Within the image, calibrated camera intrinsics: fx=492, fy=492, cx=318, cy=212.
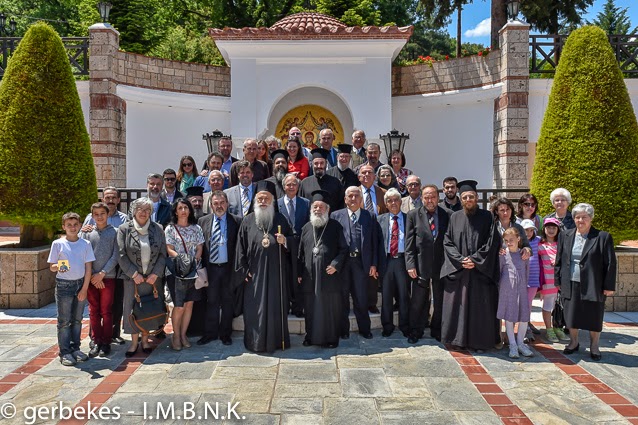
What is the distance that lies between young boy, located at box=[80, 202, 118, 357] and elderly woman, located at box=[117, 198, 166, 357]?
0.66 ft

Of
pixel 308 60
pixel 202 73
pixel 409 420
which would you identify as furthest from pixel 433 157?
pixel 409 420

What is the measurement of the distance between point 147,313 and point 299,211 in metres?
2.36

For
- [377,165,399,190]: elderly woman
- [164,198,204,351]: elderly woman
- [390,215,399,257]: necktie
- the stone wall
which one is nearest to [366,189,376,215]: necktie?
[377,165,399,190]: elderly woman

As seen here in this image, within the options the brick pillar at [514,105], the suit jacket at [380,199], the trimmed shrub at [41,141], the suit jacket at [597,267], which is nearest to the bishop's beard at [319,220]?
the suit jacket at [380,199]

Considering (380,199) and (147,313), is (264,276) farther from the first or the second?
(380,199)

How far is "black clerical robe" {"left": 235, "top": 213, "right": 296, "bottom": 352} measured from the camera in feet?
19.6

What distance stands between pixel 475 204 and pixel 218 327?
→ 3620 millimetres

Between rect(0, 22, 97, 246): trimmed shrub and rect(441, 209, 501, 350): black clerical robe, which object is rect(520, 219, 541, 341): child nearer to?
rect(441, 209, 501, 350): black clerical robe

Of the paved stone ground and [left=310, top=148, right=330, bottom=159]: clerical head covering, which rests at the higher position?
[left=310, top=148, right=330, bottom=159]: clerical head covering

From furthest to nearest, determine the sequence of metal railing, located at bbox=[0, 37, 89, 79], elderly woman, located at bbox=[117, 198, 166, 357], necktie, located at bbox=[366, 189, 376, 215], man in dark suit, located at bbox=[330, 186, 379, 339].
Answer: metal railing, located at bbox=[0, 37, 89, 79] → necktie, located at bbox=[366, 189, 376, 215] → man in dark suit, located at bbox=[330, 186, 379, 339] → elderly woman, located at bbox=[117, 198, 166, 357]

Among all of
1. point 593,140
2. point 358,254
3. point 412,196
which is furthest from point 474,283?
point 593,140

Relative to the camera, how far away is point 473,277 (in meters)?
A: 5.99

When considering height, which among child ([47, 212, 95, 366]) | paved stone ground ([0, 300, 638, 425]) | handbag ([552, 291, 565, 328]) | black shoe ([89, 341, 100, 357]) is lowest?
paved stone ground ([0, 300, 638, 425])

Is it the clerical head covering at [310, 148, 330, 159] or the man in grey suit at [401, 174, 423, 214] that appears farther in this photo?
the clerical head covering at [310, 148, 330, 159]
